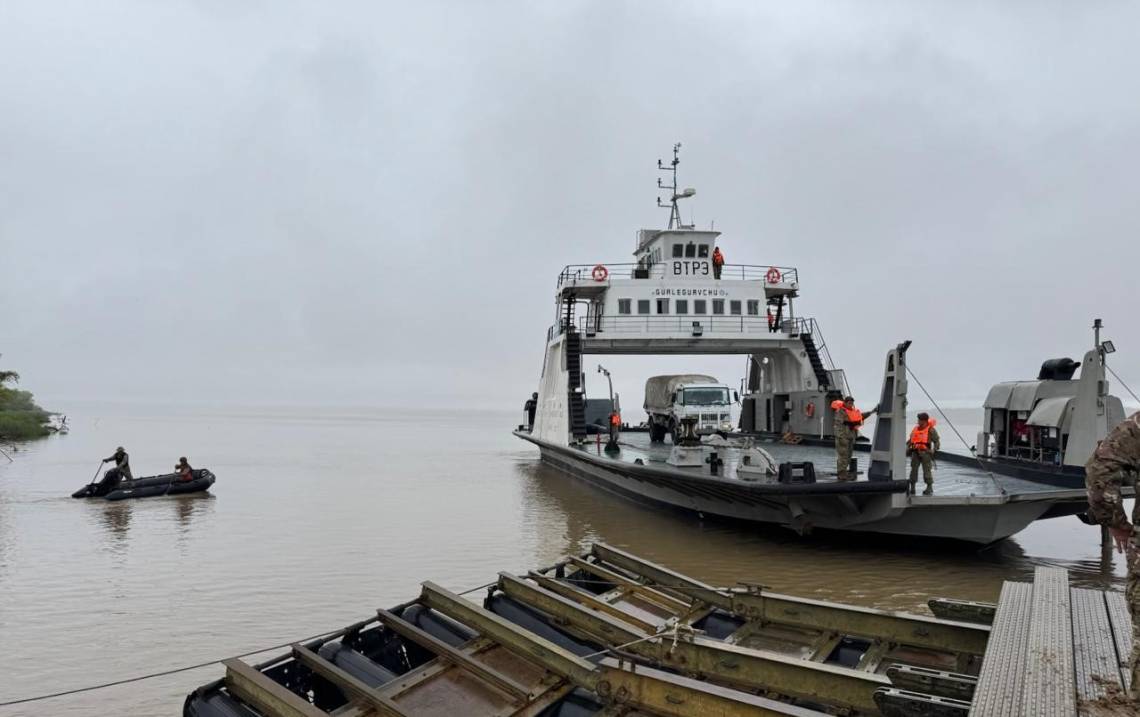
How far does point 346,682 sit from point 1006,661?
3.69 meters

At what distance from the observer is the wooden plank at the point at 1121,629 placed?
392 cm

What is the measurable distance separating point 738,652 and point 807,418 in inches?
677

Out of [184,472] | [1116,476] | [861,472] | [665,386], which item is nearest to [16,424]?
[184,472]

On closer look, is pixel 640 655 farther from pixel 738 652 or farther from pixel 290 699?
pixel 290 699

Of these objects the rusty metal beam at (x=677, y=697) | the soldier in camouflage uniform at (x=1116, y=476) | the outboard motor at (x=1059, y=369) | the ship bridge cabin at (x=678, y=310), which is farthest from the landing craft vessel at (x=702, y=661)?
the ship bridge cabin at (x=678, y=310)

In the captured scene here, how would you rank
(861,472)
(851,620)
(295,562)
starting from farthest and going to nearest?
(861,472) → (295,562) → (851,620)

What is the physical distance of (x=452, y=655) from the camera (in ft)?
17.6

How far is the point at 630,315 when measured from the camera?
22.5 m

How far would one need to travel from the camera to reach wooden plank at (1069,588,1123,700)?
146 inches

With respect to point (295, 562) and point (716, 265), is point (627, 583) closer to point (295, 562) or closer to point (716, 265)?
point (295, 562)

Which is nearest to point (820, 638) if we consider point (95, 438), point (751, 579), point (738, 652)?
point (738, 652)

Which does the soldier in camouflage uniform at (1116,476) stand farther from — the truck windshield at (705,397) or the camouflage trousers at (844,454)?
the truck windshield at (705,397)

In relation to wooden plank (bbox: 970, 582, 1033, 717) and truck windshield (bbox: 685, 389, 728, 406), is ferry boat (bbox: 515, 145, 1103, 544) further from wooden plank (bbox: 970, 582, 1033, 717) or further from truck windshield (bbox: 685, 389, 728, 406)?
wooden plank (bbox: 970, 582, 1033, 717)

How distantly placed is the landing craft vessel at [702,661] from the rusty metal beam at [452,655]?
0.01 metres
